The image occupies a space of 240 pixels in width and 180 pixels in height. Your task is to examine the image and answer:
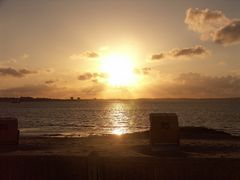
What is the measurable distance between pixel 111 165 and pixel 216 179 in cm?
281

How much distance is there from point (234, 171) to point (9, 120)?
47.3 ft

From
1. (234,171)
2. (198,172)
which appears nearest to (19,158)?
(198,172)

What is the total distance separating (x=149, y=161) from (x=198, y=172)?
1.32 metres

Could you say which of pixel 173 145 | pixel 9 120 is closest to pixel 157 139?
pixel 173 145

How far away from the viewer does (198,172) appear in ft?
39.2

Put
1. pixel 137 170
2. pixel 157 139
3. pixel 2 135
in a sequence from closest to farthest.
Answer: pixel 137 170 → pixel 157 139 → pixel 2 135

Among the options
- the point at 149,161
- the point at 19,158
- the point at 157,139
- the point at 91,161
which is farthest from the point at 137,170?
the point at 157,139

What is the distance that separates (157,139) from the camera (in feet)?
66.6

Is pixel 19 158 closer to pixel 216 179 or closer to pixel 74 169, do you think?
pixel 74 169

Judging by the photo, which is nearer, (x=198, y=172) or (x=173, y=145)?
(x=198, y=172)

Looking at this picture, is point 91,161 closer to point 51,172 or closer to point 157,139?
point 51,172

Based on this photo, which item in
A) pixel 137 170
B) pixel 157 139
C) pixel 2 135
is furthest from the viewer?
pixel 2 135

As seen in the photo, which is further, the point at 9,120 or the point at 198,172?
the point at 9,120

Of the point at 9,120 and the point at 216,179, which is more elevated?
the point at 9,120
